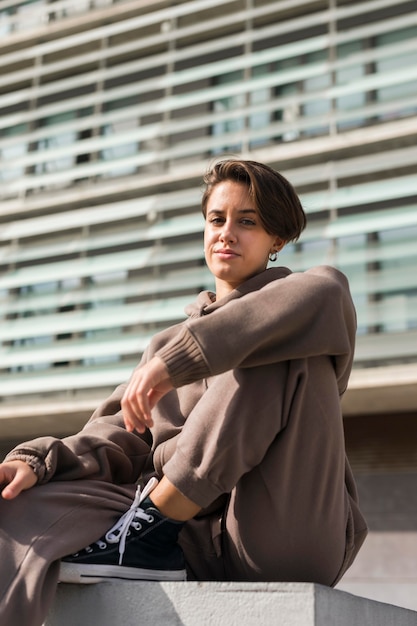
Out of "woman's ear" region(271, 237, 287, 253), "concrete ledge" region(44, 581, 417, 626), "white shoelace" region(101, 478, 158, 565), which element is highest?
"woman's ear" region(271, 237, 287, 253)

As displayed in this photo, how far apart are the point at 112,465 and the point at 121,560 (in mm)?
322

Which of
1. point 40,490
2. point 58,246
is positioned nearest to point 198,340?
point 40,490

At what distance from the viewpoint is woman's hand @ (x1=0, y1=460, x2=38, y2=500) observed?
1.86 meters

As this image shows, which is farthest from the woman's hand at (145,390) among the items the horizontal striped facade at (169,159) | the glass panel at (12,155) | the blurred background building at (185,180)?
the glass panel at (12,155)

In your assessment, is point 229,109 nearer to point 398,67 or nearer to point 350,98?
point 350,98

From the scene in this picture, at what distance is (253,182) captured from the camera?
2.19 metres

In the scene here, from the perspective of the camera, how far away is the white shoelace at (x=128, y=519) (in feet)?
6.29

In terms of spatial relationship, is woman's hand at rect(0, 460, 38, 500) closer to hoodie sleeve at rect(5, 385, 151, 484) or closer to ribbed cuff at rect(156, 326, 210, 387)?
hoodie sleeve at rect(5, 385, 151, 484)

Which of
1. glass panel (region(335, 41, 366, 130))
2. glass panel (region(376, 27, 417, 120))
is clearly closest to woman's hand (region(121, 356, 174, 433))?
glass panel (region(376, 27, 417, 120))

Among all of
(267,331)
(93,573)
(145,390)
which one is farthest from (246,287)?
(93,573)

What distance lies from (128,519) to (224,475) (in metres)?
0.27

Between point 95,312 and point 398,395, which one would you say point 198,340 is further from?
point 95,312

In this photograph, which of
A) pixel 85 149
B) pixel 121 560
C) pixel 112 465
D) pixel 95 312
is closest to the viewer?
pixel 121 560

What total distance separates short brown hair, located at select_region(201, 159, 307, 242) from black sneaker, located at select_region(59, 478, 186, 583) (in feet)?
2.37
